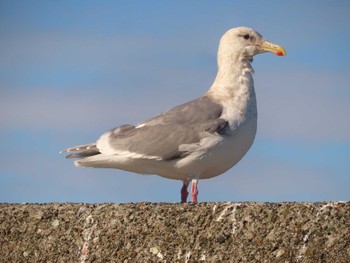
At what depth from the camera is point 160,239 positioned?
661 centimetres

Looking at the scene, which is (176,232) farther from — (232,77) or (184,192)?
(232,77)

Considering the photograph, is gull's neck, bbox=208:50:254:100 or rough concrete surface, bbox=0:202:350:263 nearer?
rough concrete surface, bbox=0:202:350:263

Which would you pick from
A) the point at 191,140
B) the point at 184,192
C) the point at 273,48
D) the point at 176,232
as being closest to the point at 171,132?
the point at 191,140

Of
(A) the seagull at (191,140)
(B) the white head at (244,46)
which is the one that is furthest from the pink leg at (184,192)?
(B) the white head at (244,46)

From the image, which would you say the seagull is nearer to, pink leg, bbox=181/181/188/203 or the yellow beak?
pink leg, bbox=181/181/188/203

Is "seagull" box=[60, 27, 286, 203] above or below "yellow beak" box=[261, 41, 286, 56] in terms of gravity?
below

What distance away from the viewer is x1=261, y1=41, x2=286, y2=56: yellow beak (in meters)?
10.4

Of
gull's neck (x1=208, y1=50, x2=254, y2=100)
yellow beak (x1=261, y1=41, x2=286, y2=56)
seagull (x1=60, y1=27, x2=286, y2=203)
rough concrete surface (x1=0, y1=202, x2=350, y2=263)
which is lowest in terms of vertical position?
rough concrete surface (x1=0, y1=202, x2=350, y2=263)

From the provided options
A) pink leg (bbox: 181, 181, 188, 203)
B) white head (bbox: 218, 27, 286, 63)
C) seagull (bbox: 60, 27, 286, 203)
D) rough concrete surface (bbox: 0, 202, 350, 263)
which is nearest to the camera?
rough concrete surface (bbox: 0, 202, 350, 263)

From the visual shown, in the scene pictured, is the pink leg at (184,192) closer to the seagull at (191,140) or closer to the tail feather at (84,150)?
the seagull at (191,140)

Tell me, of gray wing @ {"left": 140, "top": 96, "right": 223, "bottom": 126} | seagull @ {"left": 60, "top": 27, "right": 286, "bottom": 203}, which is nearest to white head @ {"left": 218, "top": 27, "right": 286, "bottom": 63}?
seagull @ {"left": 60, "top": 27, "right": 286, "bottom": 203}

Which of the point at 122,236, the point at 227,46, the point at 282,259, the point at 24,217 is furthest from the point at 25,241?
the point at 227,46

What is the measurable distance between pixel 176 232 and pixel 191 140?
2.87 meters

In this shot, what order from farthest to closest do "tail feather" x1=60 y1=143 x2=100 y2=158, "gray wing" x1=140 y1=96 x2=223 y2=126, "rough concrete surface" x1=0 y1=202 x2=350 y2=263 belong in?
"tail feather" x1=60 y1=143 x2=100 y2=158, "gray wing" x1=140 y1=96 x2=223 y2=126, "rough concrete surface" x1=0 y1=202 x2=350 y2=263
